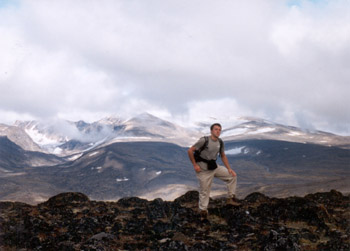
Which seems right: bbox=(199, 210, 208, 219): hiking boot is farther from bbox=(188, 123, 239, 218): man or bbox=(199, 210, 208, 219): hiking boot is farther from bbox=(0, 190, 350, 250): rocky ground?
bbox=(0, 190, 350, 250): rocky ground

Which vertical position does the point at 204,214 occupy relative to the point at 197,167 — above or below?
below

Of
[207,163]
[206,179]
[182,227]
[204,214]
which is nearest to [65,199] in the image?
[182,227]

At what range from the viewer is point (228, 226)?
31.7ft

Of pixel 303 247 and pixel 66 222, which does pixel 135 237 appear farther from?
pixel 303 247

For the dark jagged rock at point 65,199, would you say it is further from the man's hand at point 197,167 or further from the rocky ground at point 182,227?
the man's hand at point 197,167

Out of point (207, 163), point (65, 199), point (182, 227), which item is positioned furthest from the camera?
point (65, 199)

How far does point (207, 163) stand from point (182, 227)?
75.9 inches

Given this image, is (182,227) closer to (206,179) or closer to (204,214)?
(204,214)

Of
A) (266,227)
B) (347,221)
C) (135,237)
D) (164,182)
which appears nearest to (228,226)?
(266,227)

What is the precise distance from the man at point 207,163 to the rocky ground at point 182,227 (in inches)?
29.4

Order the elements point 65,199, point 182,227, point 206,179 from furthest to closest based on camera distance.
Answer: point 65,199 < point 206,179 < point 182,227

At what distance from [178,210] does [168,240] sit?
2.73 m

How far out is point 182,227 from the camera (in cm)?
978

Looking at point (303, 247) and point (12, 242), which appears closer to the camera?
point (303, 247)
